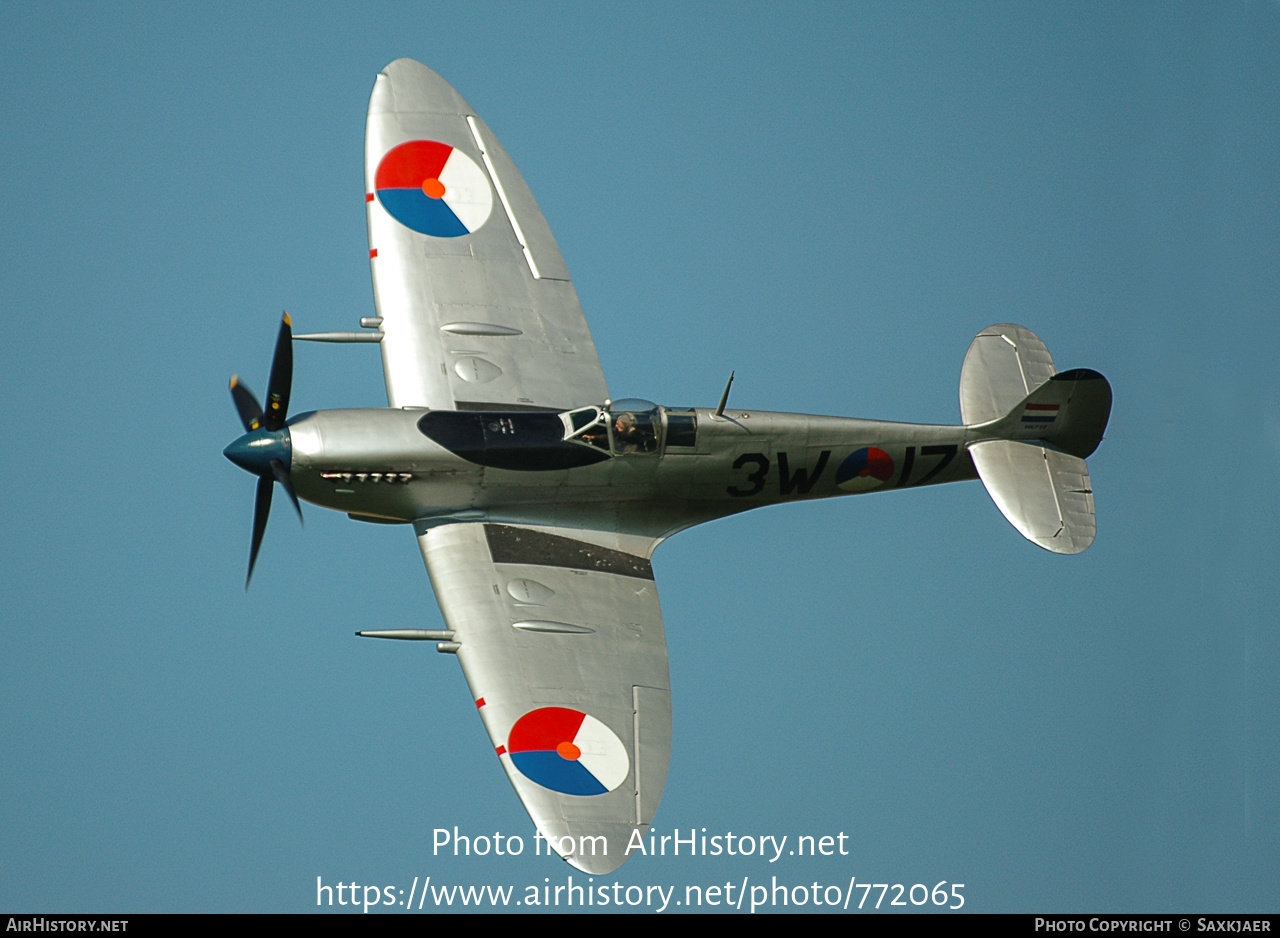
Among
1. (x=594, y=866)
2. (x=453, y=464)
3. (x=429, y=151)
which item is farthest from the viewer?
(x=429, y=151)

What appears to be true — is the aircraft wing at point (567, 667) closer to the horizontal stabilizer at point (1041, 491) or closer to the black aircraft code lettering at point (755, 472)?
the black aircraft code lettering at point (755, 472)

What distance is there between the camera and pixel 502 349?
59.1ft

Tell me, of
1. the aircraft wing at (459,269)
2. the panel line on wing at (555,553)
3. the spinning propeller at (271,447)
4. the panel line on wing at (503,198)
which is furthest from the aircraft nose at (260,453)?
the panel line on wing at (503,198)

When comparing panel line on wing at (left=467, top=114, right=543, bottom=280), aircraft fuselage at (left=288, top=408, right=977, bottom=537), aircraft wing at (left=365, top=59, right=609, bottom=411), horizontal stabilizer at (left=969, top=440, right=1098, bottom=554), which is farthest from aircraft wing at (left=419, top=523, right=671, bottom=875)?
horizontal stabilizer at (left=969, top=440, right=1098, bottom=554)

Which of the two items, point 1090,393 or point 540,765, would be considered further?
point 1090,393

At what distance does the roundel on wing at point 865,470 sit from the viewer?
17812mm

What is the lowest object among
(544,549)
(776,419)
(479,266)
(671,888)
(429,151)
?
(671,888)

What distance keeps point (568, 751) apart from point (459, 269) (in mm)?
5660

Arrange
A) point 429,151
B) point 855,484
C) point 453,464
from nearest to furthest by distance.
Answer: point 453,464 → point 855,484 → point 429,151

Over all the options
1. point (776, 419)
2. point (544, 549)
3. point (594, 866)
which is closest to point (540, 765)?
point (594, 866)

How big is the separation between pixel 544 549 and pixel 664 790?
2.72m

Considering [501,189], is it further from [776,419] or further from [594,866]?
[594,866]

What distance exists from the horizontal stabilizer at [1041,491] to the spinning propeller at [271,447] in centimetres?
683

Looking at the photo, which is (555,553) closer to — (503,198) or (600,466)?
(600,466)
